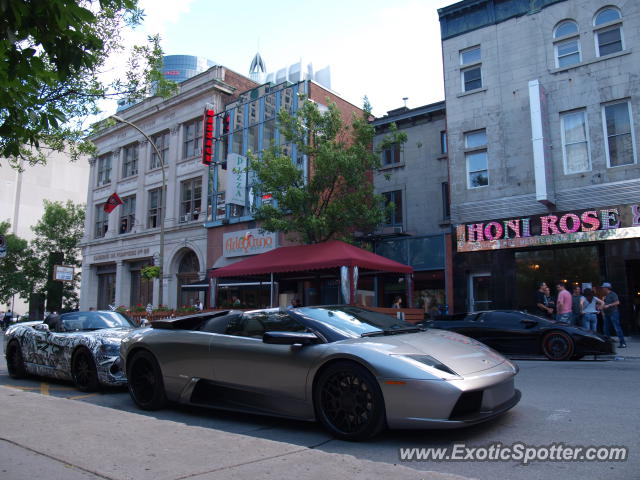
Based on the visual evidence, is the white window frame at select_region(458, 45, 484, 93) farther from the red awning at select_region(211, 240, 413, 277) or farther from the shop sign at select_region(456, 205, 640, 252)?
the red awning at select_region(211, 240, 413, 277)

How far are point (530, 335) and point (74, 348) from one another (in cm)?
900

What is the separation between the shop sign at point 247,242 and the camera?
85.3 feet

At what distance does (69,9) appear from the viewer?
491cm

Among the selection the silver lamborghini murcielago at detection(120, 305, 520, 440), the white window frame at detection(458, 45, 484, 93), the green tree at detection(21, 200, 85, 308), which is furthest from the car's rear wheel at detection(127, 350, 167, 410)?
the green tree at detection(21, 200, 85, 308)

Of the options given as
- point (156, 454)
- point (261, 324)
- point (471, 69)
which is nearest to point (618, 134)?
point (471, 69)

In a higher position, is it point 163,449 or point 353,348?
point 353,348

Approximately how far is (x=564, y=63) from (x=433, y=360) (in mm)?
17814

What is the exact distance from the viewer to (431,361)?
4504mm

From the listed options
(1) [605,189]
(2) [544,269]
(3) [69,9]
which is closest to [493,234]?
(2) [544,269]

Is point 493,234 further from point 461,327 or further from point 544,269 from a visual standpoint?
point 461,327

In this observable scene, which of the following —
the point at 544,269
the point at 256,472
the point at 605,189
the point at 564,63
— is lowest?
the point at 256,472

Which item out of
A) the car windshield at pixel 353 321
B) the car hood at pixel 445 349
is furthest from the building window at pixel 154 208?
the car hood at pixel 445 349

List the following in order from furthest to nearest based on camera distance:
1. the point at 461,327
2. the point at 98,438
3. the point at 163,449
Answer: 1. the point at 461,327
2. the point at 98,438
3. the point at 163,449

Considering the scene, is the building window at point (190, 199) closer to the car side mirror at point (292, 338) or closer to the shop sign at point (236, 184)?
the shop sign at point (236, 184)
